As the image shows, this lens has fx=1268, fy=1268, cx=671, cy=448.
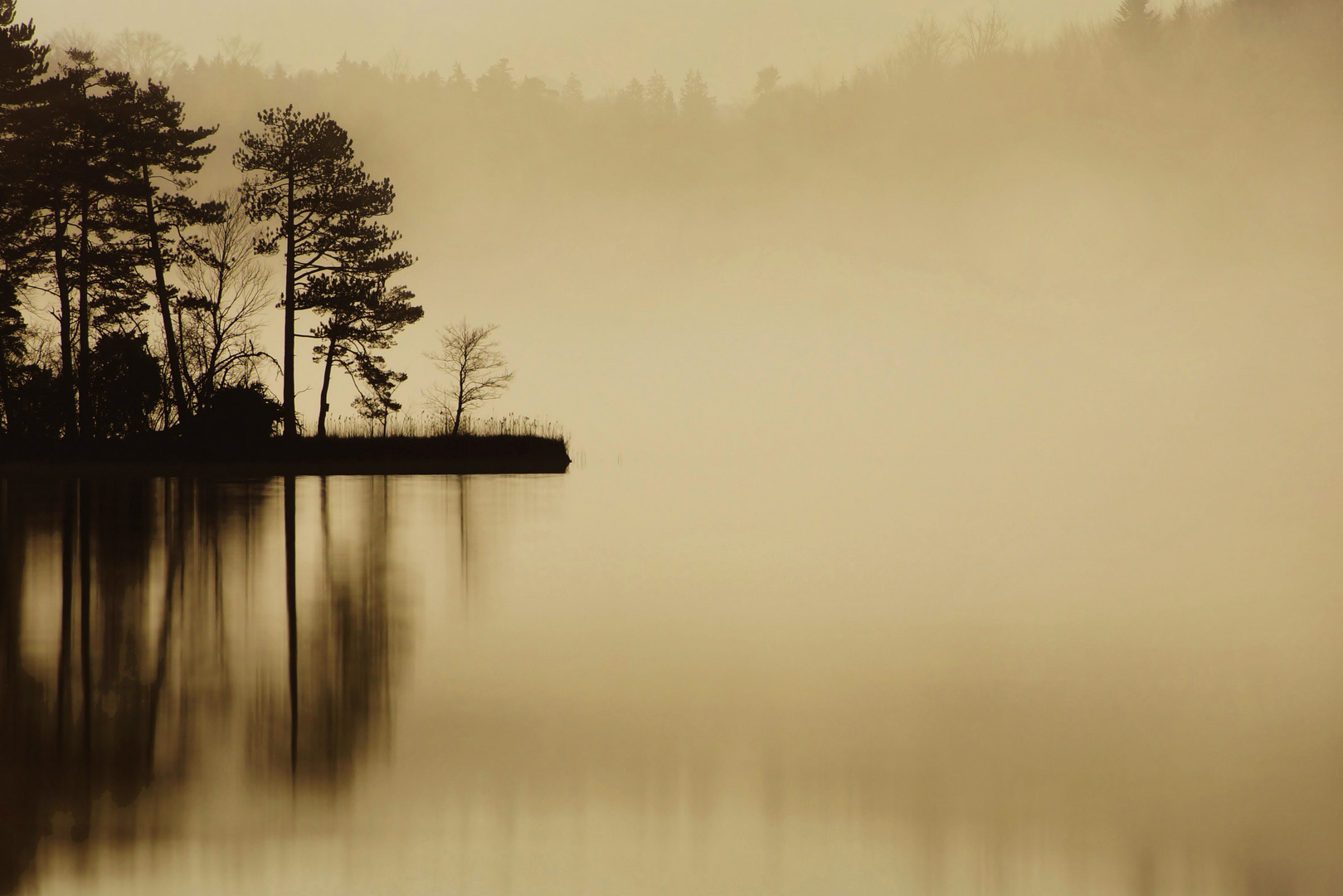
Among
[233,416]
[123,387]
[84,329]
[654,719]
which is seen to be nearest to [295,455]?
[233,416]

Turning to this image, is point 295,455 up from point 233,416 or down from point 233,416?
down

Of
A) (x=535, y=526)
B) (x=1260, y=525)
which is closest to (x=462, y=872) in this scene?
(x=535, y=526)

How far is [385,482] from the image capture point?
35.8m

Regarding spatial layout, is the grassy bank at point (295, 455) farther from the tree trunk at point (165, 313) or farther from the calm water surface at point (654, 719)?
the calm water surface at point (654, 719)

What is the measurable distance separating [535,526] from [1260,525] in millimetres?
14259

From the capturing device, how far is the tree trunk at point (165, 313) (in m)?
37.6

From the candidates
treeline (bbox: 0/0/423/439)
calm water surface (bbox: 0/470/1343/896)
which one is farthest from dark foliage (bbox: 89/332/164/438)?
calm water surface (bbox: 0/470/1343/896)

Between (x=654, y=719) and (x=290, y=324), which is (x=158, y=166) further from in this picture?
(x=654, y=719)

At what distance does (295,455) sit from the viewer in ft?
127

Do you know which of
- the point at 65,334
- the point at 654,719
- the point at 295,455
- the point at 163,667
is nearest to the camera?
the point at 654,719

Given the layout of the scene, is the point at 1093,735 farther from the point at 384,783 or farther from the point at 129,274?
the point at 129,274

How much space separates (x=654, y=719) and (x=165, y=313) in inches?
1321

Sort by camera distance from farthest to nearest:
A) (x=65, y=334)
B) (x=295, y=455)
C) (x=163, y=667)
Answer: (x=295, y=455)
(x=65, y=334)
(x=163, y=667)

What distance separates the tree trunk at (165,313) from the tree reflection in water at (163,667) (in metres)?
19.0
